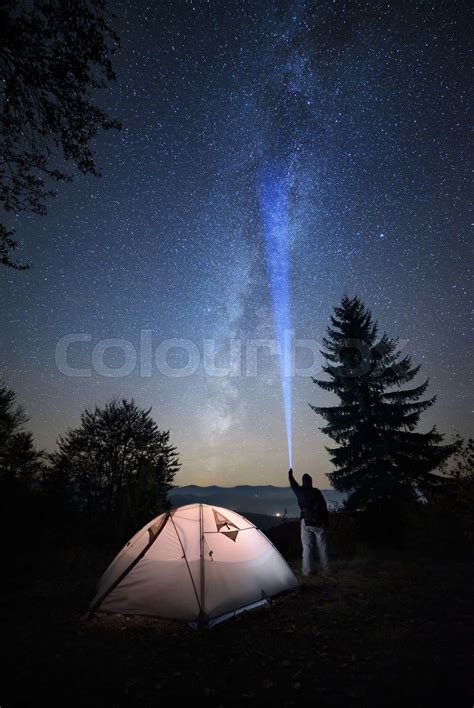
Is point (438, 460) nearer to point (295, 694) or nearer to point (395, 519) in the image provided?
point (395, 519)

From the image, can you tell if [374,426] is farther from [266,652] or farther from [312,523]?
[266,652]

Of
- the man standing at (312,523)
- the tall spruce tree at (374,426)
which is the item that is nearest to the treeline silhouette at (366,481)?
the tall spruce tree at (374,426)

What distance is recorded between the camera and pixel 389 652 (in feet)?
14.4

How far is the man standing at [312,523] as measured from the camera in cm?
839

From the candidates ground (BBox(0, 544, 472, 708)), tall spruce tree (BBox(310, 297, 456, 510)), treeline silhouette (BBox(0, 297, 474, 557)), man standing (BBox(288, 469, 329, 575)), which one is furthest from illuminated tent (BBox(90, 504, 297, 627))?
tall spruce tree (BBox(310, 297, 456, 510))

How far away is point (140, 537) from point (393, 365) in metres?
16.4

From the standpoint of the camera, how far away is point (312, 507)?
8422 millimetres

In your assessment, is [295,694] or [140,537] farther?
[140,537]

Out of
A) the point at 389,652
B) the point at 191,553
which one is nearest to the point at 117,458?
the point at 191,553

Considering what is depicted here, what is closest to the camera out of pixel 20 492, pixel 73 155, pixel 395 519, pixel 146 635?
pixel 146 635

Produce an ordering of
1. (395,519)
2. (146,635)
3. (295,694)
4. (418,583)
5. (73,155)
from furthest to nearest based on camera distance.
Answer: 1. (395,519)
2. (418,583)
3. (73,155)
4. (146,635)
5. (295,694)

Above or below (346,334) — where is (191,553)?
below

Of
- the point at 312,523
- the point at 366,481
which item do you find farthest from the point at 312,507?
the point at 366,481

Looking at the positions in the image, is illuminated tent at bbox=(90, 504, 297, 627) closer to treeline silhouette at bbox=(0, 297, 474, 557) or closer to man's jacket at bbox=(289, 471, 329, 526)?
man's jacket at bbox=(289, 471, 329, 526)
